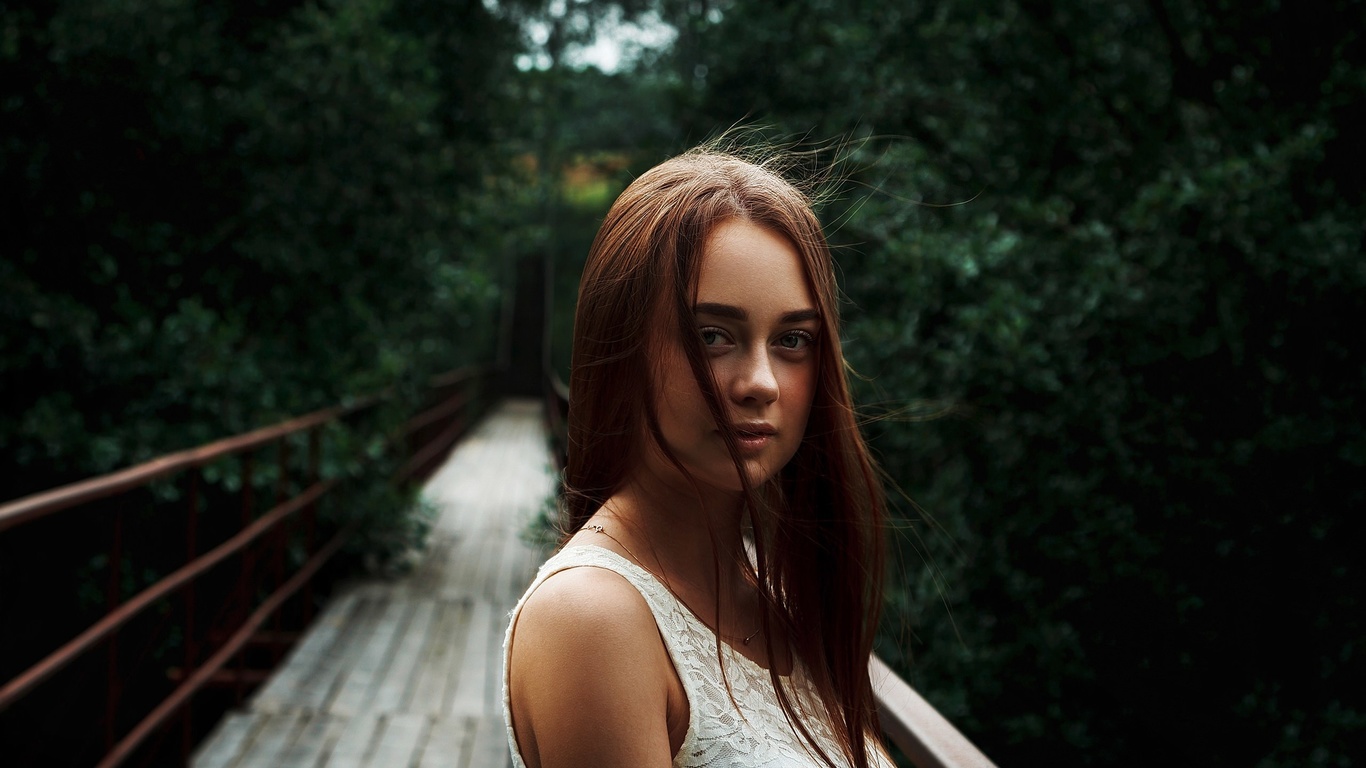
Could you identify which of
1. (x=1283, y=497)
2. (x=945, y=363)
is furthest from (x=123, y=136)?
(x=1283, y=497)

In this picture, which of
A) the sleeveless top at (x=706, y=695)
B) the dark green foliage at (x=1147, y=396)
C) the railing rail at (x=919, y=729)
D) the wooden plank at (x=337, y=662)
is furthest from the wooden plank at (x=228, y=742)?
the sleeveless top at (x=706, y=695)

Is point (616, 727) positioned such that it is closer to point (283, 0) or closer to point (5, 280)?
point (5, 280)

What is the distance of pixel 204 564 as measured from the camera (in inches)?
155

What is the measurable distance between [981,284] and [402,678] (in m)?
3.09

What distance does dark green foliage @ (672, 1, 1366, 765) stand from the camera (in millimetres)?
2779

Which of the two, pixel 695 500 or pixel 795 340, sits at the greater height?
pixel 795 340

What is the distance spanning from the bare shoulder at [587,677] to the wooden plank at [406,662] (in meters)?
4.08

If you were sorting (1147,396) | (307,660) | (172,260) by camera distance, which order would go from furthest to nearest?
(172,260) → (307,660) → (1147,396)

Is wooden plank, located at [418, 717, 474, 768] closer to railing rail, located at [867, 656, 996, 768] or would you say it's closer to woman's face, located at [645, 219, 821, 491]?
railing rail, located at [867, 656, 996, 768]

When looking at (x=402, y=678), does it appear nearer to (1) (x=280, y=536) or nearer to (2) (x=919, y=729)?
(1) (x=280, y=536)

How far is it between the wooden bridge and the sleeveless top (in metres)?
0.49

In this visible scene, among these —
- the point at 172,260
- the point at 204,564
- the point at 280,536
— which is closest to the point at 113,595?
the point at 204,564

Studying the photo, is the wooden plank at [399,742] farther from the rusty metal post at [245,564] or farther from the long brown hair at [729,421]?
the long brown hair at [729,421]

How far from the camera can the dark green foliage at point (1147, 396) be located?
9.12ft
